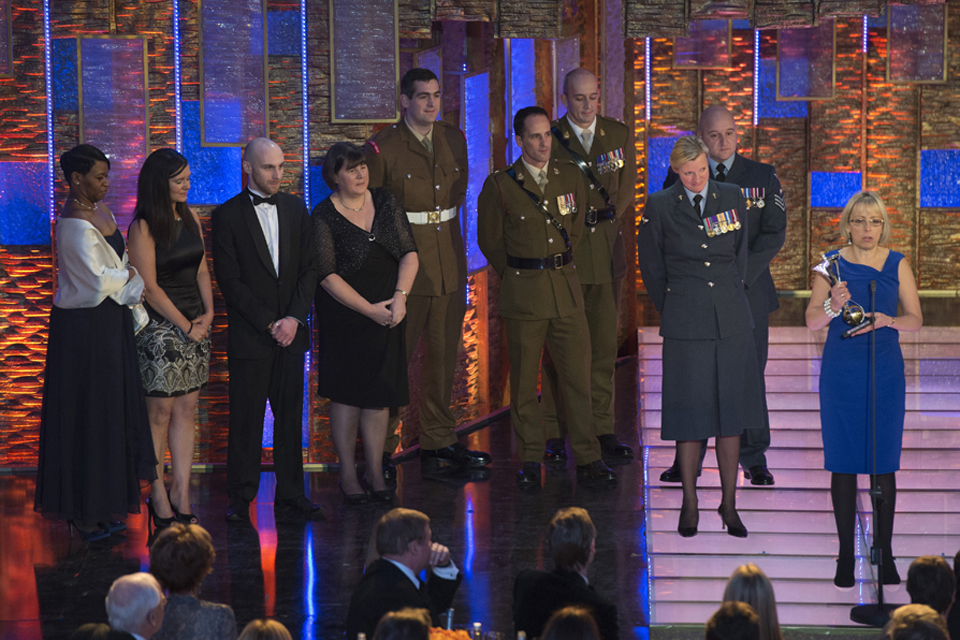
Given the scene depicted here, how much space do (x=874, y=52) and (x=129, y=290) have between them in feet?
22.4

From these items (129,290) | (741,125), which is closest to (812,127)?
(741,125)

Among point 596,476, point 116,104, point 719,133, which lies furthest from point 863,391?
point 116,104

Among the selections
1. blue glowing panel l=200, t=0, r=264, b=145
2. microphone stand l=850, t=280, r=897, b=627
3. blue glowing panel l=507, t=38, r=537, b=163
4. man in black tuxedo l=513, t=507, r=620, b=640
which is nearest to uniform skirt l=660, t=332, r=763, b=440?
microphone stand l=850, t=280, r=897, b=627

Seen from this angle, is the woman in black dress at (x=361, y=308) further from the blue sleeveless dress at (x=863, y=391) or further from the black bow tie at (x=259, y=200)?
the blue sleeveless dress at (x=863, y=391)

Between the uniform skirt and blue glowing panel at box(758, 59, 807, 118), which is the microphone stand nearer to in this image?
the uniform skirt

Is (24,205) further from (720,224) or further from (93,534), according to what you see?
(720,224)

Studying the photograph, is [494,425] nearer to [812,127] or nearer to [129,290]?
[129,290]

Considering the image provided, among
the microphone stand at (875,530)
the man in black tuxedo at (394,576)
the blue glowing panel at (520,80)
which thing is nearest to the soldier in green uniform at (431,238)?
the blue glowing panel at (520,80)

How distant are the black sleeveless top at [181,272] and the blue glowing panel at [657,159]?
16.6 feet

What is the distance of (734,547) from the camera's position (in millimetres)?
5027

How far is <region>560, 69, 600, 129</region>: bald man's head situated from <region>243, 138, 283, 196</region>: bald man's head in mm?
1528

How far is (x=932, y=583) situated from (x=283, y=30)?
14.0 ft

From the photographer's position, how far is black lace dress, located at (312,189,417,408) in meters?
5.69

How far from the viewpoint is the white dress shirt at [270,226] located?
5.61 meters
